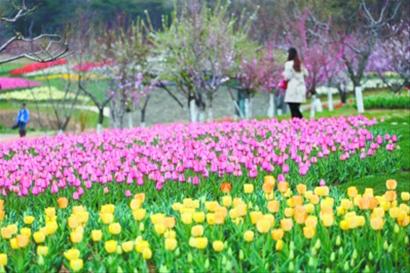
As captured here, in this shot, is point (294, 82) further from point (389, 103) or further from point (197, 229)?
point (197, 229)

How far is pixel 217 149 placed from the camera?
12766 millimetres

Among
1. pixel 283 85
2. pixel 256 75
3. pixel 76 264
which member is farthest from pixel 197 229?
pixel 256 75

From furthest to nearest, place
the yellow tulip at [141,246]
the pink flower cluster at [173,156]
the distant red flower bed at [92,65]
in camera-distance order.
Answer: the distant red flower bed at [92,65] < the pink flower cluster at [173,156] < the yellow tulip at [141,246]

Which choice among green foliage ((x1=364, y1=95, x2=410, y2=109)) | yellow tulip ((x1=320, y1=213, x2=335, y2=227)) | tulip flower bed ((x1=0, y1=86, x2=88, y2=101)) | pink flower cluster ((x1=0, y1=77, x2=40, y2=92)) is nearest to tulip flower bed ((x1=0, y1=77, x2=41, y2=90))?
pink flower cluster ((x1=0, y1=77, x2=40, y2=92))

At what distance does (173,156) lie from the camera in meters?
12.1

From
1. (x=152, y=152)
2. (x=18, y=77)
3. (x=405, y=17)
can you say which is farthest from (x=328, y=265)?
(x=18, y=77)

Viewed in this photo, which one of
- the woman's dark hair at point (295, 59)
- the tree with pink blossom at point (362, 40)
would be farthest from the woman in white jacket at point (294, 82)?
the tree with pink blossom at point (362, 40)

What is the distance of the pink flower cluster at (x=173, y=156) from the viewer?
10148mm

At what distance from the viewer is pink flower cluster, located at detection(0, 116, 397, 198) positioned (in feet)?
33.3

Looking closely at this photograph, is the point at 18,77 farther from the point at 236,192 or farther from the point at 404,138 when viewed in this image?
the point at 236,192

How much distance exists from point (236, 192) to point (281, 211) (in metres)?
2.75

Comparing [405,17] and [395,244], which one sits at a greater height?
[405,17]

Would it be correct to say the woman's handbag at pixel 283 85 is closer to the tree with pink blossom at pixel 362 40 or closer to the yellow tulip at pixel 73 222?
the tree with pink blossom at pixel 362 40

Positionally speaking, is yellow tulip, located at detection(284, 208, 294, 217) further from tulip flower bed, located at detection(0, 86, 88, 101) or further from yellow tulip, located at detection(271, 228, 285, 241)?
tulip flower bed, located at detection(0, 86, 88, 101)
